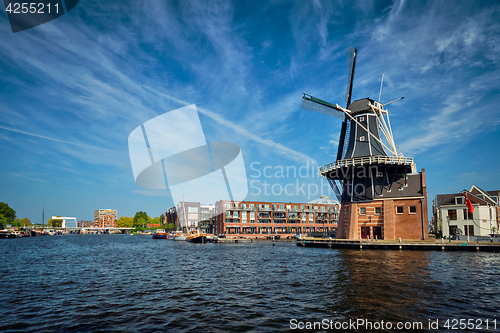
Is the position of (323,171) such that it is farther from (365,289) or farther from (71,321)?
(71,321)

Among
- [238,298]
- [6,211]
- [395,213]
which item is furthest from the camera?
[6,211]

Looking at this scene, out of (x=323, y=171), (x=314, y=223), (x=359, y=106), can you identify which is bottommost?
(x=314, y=223)

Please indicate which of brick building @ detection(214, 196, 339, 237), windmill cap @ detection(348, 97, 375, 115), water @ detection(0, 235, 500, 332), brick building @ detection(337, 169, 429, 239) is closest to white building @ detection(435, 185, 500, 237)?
brick building @ detection(337, 169, 429, 239)

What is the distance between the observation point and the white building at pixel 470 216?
63.5 meters

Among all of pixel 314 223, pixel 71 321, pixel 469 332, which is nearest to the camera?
pixel 469 332

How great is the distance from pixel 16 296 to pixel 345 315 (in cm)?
2148

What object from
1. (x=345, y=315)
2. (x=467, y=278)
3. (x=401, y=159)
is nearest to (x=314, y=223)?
(x=401, y=159)

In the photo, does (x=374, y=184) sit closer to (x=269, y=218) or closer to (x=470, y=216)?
(x=470, y=216)

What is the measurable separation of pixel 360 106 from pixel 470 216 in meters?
38.3

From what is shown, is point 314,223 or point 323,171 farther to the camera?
point 314,223

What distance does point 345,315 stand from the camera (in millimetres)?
14258

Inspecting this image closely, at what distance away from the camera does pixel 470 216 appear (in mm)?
64938

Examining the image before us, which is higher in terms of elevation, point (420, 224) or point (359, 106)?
point (359, 106)

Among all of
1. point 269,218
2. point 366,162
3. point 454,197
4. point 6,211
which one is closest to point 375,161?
point 366,162
